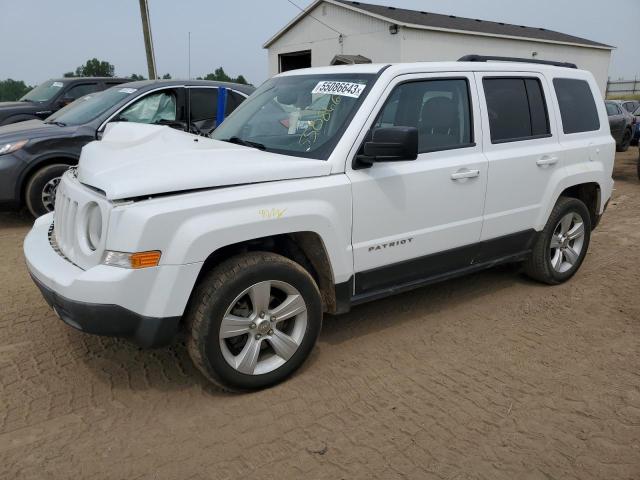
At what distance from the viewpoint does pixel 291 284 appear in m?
3.10

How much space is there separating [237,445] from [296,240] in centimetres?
125

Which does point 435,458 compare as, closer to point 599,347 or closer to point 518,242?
point 599,347

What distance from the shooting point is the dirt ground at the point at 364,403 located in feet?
8.50

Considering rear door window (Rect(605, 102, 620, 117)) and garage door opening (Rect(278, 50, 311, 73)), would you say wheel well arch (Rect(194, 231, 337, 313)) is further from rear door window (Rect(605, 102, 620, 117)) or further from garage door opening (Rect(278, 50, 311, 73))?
garage door opening (Rect(278, 50, 311, 73))

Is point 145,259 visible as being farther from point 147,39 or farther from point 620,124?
Result: point 620,124

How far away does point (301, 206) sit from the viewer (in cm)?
306

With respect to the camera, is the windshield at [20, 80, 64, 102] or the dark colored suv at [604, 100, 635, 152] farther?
the dark colored suv at [604, 100, 635, 152]

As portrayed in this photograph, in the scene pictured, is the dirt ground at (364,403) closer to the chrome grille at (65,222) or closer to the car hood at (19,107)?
the chrome grille at (65,222)

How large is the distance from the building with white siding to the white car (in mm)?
14179

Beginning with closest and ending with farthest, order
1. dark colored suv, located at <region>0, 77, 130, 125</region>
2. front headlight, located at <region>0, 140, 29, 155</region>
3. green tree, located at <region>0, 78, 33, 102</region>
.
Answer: front headlight, located at <region>0, 140, 29, 155</region> < dark colored suv, located at <region>0, 77, 130, 125</region> < green tree, located at <region>0, 78, 33, 102</region>

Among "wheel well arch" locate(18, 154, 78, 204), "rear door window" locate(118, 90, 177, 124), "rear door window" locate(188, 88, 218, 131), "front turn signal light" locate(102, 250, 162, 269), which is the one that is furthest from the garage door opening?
"front turn signal light" locate(102, 250, 162, 269)

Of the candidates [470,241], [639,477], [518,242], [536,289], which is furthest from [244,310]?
[536,289]

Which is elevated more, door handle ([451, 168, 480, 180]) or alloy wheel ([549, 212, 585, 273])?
door handle ([451, 168, 480, 180])

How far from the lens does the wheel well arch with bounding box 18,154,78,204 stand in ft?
20.9
